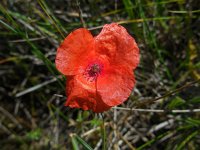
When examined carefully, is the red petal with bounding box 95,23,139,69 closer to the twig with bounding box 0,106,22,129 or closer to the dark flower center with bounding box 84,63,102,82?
the dark flower center with bounding box 84,63,102,82

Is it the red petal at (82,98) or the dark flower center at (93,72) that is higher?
the dark flower center at (93,72)

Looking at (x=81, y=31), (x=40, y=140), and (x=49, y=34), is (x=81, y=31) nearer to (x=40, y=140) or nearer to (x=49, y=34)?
(x=49, y=34)

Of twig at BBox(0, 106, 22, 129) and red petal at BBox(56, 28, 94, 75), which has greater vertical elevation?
red petal at BBox(56, 28, 94, 75)

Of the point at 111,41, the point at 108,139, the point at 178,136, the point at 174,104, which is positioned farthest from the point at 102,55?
the point at 178,136

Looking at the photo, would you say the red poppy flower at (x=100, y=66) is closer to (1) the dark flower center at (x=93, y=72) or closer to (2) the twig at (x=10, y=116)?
(1) the dark flower center at (x=93, y=72)

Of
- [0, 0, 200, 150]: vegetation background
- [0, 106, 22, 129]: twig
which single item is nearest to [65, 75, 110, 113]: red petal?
[0, 0, 200, 150]: vegetation background

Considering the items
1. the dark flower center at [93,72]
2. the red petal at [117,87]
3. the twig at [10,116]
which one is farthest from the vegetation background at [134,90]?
the red petal at [117,87]

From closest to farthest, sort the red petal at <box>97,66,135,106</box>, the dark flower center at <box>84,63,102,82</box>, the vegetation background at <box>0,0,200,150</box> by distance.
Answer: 1. the red petal at <box>97,66,135,106</box>
2. the dark flower center at <box>84,63,102,82</box>
3. the vegetation background at <box>0,0,200,150</box>

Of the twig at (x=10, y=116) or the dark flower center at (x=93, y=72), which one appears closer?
the dark flower center at (x=93, y=72)
